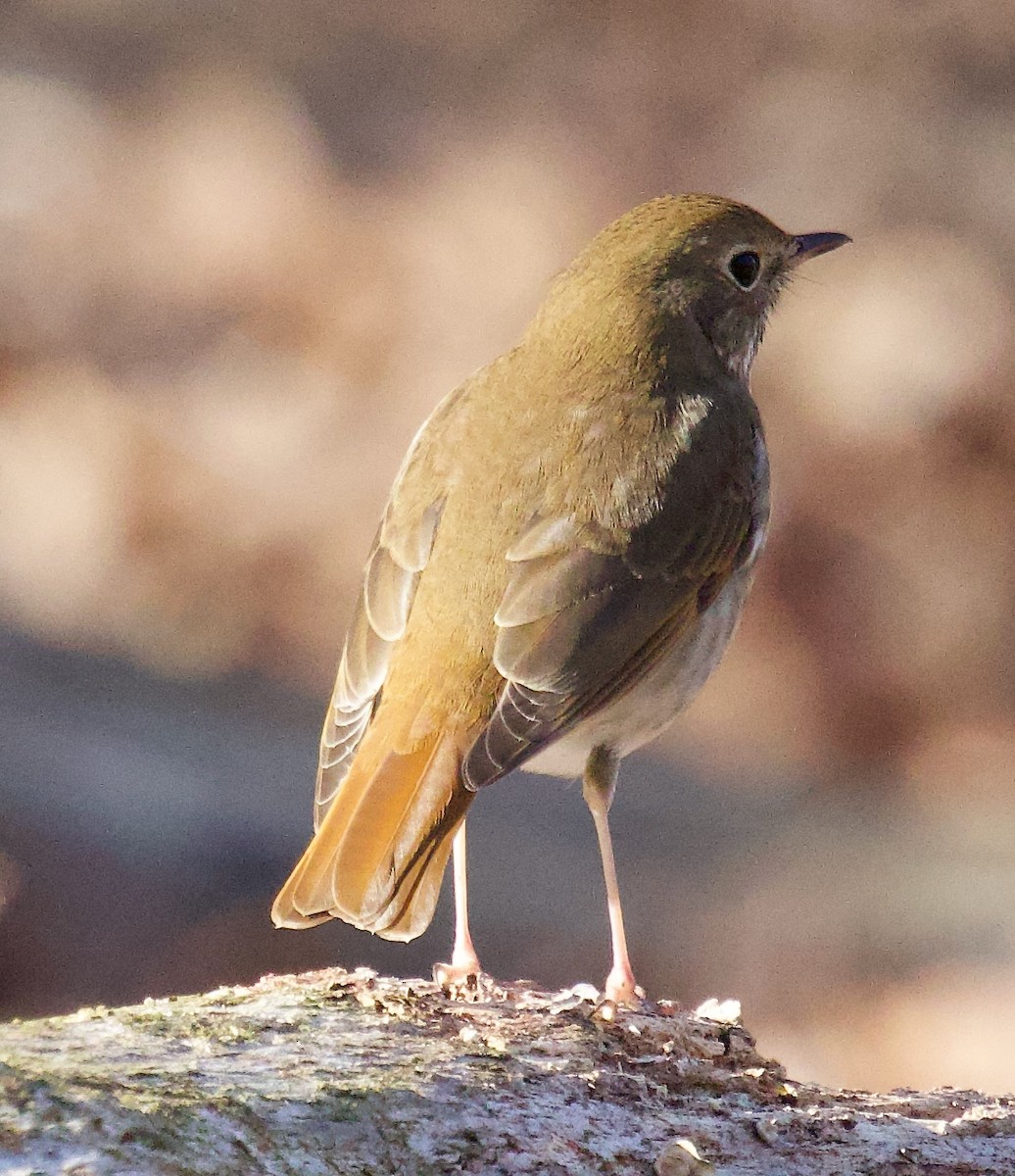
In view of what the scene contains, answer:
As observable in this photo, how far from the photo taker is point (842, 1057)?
4.83 metres

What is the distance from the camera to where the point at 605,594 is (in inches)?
125

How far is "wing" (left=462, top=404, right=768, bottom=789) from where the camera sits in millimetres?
2998

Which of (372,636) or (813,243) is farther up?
(813,243)

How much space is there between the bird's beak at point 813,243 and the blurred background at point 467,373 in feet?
5.26

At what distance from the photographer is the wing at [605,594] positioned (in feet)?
9.84

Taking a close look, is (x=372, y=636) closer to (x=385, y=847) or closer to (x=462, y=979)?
(x=385, y=847)

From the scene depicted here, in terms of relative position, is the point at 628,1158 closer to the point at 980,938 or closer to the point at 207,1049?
the point at 207,1049

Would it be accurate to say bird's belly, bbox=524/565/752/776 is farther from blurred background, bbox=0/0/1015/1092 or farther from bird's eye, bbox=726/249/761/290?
blurred background, bbox=0/0/1015/1092

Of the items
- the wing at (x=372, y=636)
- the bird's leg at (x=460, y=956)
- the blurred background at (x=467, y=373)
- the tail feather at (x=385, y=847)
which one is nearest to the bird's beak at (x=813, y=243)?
the wing at (x=372, y=636)

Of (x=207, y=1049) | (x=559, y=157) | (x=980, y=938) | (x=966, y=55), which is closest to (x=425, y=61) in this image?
(x=559, y=157)

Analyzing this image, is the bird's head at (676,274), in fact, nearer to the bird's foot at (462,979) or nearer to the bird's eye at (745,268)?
the bird's eye at (745,268)

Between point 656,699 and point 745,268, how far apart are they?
91 centimetres

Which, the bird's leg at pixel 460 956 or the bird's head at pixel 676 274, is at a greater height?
the bird's head at pixel 676 274

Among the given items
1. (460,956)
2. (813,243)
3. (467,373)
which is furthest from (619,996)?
(467,373)
